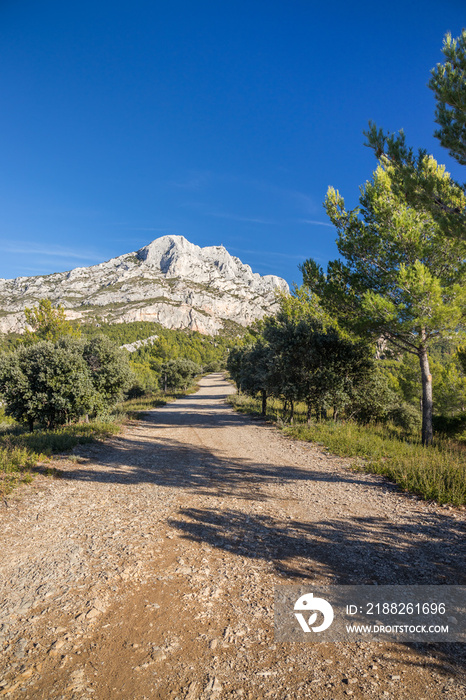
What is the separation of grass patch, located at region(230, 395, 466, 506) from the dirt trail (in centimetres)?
52

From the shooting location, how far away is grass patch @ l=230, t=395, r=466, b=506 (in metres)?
6.53

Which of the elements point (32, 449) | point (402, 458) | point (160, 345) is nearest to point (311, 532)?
point (402, 458)


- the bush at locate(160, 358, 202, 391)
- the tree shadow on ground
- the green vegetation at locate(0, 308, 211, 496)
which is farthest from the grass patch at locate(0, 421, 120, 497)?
the bush at locate(160, 358, 202, 391)

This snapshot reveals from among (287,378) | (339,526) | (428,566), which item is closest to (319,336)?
(287,378)

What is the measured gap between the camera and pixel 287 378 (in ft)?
52.9

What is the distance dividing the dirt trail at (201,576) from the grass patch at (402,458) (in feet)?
1.72

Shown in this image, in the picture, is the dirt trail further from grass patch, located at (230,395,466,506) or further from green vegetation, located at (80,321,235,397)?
green vegetation, located at (80,321,235,397)

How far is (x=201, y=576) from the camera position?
395 centimetres

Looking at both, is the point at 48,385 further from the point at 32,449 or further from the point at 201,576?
the point at 201,576

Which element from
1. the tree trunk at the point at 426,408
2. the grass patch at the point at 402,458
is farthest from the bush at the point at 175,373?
the tree trunk at the point at 426,408

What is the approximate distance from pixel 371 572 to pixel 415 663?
4.34 feet

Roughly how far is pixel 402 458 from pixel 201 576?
716 cm

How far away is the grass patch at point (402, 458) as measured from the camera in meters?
6.53

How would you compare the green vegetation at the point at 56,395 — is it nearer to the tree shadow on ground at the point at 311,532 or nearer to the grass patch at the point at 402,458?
the tree shadow on ground at the point at 311,532
